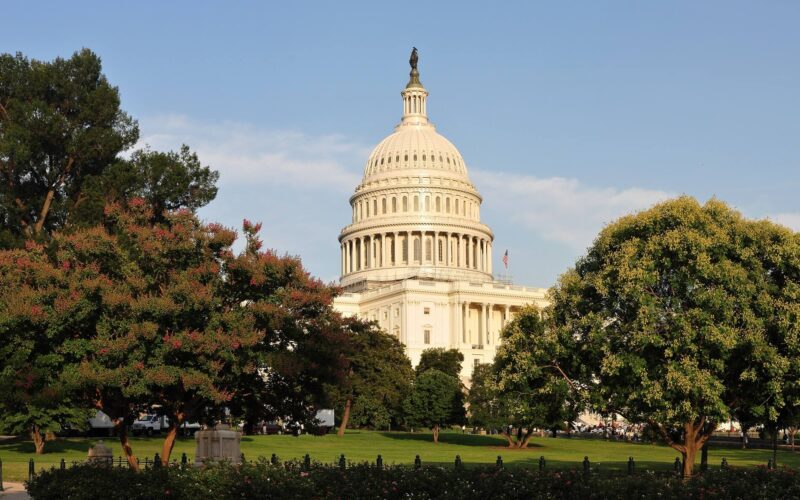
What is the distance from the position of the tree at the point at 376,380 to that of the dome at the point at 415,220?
65.5 meters

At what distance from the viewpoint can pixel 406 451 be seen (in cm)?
6806

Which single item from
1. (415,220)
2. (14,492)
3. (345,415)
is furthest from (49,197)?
(415,220)

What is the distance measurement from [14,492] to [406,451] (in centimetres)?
3459

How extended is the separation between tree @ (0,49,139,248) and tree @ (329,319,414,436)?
3054cm

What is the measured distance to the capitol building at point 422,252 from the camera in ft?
499

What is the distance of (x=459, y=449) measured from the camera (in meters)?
76.2

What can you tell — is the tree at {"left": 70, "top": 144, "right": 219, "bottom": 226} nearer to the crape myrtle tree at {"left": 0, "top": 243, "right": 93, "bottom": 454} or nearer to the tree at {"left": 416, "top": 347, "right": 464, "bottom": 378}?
the crape myrtle tree at {"left": 0, "top": 243, "right": 93, "bottom": 454}

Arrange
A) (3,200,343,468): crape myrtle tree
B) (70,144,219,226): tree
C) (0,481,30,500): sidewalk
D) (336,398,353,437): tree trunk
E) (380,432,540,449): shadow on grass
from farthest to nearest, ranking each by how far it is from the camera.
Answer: (336,398,353,437): tree trunk
(380,432,540,449): shadow on grass
(70,144,219,226): tree
(3,200,343,468): crape myrtle tree
(0,481,30,500): sidewalk

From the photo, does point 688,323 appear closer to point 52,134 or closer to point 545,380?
point 545,380

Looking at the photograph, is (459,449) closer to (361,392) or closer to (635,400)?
(361,392)

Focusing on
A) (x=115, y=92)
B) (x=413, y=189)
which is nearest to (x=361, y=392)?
(x=115, y=92)

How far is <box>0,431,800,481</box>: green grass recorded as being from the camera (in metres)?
54.6

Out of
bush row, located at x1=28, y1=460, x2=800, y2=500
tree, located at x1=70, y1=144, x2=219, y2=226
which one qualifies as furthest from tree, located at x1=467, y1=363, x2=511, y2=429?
bush row, located at x1=28, y1=460, x2=800, y2=500

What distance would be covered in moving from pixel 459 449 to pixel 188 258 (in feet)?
128
